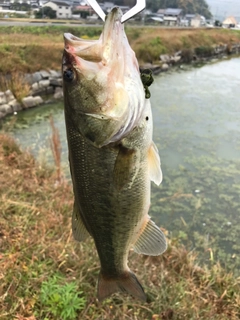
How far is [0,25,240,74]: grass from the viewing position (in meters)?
13.9

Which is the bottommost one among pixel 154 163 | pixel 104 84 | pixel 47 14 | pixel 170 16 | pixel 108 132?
pixel 170 16

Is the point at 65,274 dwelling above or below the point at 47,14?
below

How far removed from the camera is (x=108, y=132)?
140cm

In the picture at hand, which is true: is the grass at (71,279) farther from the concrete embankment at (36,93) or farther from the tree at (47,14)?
the tree at (47,14)

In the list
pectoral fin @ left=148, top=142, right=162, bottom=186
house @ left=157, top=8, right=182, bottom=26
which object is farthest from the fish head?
house @ left=157, top=8, right=182, bottom=26

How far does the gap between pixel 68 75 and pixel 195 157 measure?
7.31 metres

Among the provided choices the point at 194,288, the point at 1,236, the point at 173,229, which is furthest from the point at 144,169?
the point at 173,229

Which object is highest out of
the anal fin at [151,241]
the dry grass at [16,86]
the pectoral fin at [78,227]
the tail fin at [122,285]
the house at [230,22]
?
the pectoral fin at [78,227]

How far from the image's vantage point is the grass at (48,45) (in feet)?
45.5

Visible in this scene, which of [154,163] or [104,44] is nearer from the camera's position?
[104,44]

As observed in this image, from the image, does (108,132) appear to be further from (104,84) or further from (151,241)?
(151,241)

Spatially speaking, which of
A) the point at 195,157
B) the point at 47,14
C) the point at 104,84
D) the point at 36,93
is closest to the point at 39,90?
the point at 36,93

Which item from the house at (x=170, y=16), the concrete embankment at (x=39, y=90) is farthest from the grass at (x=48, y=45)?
the house at (x=170, y=16)

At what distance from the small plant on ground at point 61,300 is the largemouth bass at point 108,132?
1.60 metres
